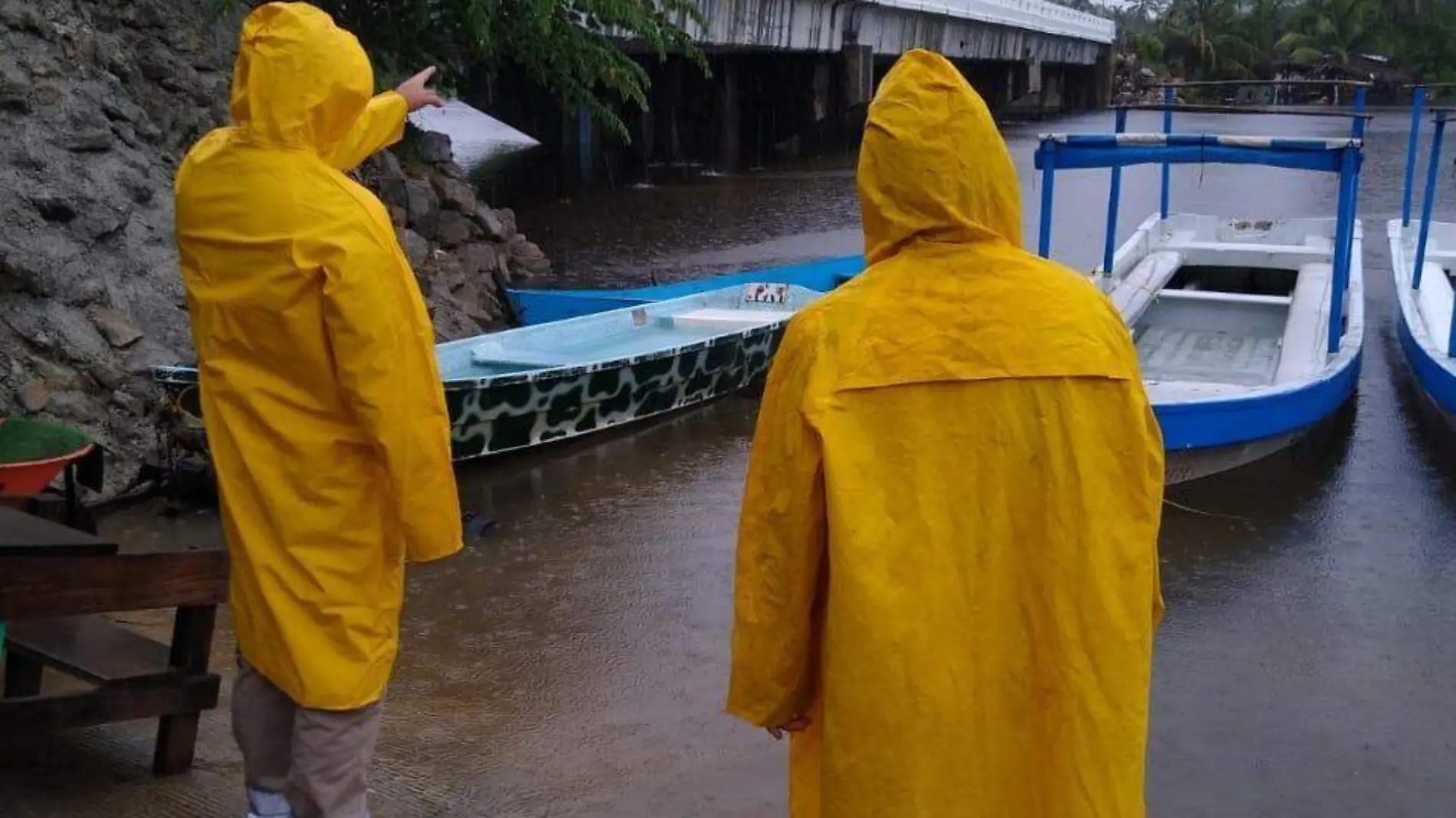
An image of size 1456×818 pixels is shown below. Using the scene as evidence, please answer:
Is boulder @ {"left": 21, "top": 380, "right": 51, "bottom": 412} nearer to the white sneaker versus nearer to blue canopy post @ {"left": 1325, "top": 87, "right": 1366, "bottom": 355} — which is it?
the white sneaker

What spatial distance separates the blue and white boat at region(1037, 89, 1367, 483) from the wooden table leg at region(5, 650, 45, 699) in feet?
18.6

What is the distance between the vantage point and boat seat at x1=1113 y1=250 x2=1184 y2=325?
10609 mm

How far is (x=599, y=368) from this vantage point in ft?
29.1

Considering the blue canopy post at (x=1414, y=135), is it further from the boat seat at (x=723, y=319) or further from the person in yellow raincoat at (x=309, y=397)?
the person in yellow raincoat at (x=309, y=397)

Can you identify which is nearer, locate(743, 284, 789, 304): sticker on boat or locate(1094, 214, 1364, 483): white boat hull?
locate(1094, 214, 1364, 483): white boat hull

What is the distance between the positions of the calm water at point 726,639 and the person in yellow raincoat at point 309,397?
1.39 metres

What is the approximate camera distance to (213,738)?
422 centimetres

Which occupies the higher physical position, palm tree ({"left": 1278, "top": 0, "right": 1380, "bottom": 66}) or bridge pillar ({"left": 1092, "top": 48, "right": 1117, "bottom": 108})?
palm tree ({"left": 1278, "top": 0, "right": 1380, "bottom": 66})

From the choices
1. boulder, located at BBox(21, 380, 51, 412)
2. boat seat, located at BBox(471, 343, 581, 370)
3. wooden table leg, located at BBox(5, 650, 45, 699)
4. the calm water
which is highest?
boat seat, located at BBox(471, 343, 581, 370)

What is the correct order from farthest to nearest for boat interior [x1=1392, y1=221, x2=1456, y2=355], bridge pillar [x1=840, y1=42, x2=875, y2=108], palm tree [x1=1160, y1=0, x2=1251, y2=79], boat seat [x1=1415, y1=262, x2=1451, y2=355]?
Result: 1. palm tree [x1=1160, y1=0, x2=1251, y2=79]
2. bridge pillar [x1=840, y1=42, x2=875, y2=108]
3. boat interior [x1=1392, y1=221, x2=1456, y2=355]
4. boat seat [x1=1415, y1=262, x2=1451, y2=355]

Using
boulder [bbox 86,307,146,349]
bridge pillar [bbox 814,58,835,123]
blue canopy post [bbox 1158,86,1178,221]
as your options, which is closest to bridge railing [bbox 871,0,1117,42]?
bridge pillar [bbox 814,58,835,123]

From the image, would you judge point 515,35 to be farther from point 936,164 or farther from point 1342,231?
point 936,164

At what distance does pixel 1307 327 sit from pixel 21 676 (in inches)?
343

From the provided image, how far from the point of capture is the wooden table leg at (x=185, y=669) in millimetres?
3639
